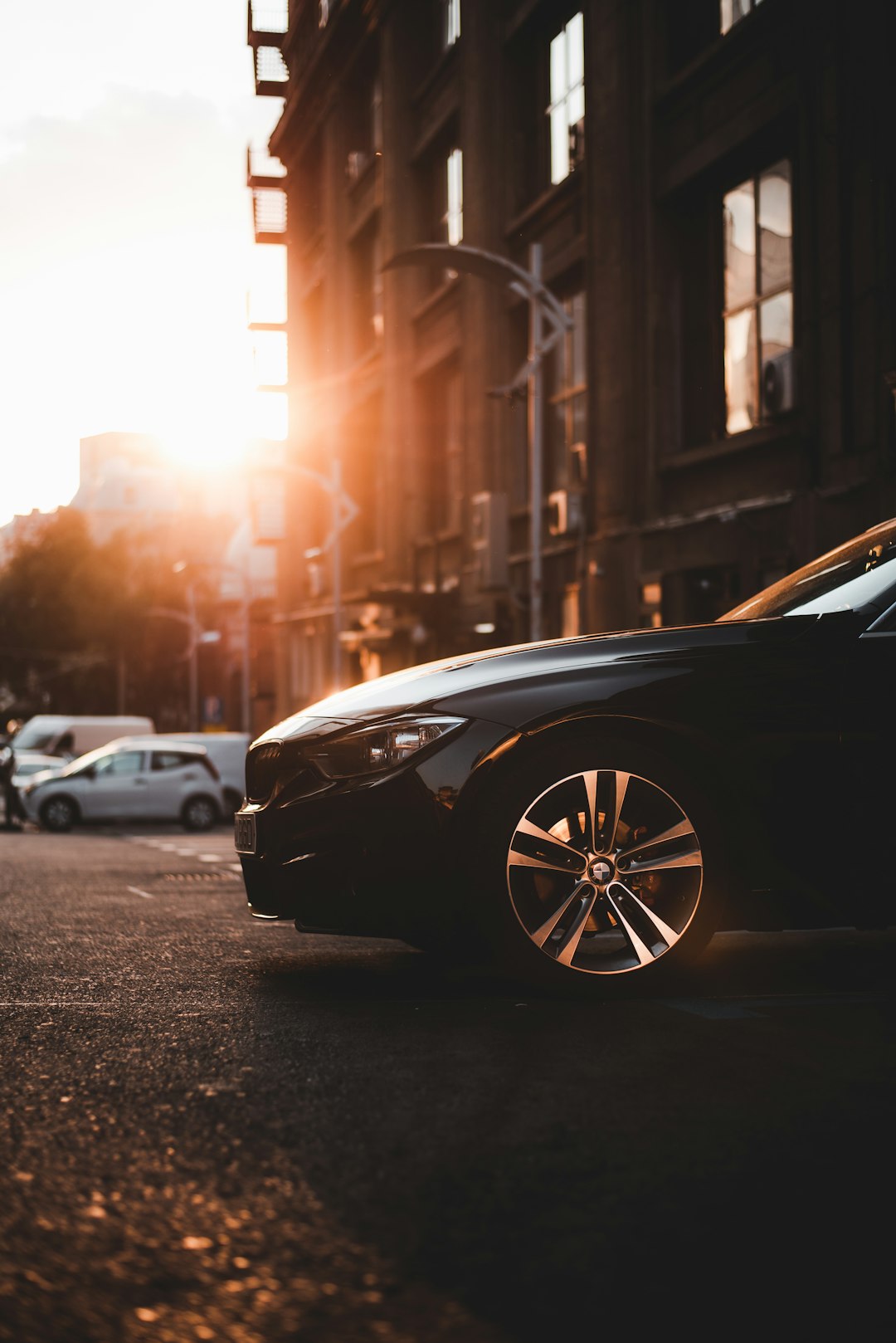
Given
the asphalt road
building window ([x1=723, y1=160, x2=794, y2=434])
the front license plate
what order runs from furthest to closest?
1. building window ([x1=723, y1=160, x2=794, y2=434])
2. the front license plate
3. the asphalt road

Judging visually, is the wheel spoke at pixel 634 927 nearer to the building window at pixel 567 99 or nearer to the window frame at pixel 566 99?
the window frame at pixel 566 99

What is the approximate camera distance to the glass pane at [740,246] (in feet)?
61.5

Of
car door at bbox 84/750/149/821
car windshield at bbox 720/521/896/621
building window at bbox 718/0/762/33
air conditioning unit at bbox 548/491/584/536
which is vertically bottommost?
car door at bbox 84/750/149/821

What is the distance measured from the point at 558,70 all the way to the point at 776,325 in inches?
357

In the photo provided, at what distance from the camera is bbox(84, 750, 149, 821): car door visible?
28.3m

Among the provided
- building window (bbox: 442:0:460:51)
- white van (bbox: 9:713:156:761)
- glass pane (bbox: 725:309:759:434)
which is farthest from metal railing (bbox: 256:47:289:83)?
glass pane (bbox: 725:309:759:434)

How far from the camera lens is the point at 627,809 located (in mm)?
5090

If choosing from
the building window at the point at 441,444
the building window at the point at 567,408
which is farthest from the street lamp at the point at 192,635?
the building window at the point at 567,408

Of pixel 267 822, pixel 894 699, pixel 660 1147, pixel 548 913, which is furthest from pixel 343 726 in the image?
pixel 660 1147

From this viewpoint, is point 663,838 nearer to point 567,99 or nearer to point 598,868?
point 598,868

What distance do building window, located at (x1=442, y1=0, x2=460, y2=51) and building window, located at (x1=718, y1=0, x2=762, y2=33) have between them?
10941 mm

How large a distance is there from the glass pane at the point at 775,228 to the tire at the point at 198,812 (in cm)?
1439

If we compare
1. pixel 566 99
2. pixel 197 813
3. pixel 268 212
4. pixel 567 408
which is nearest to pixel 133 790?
pixel 197 813

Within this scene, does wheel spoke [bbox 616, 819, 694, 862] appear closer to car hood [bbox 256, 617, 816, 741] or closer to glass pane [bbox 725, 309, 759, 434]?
car hood [bbox 256, 617, 816, 741]
